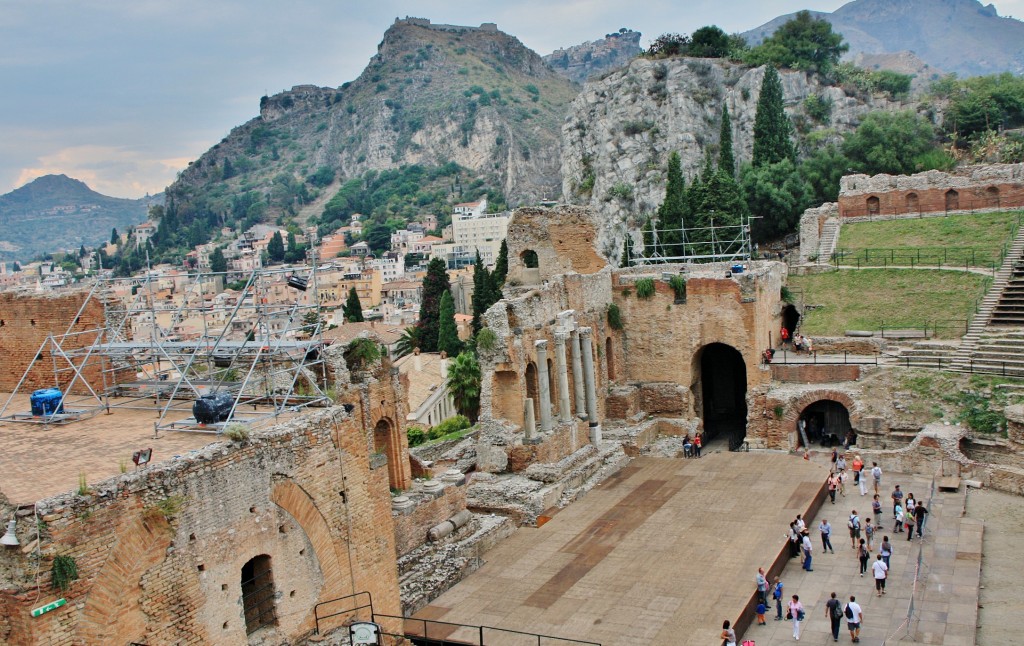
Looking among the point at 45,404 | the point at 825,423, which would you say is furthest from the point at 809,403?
the point at 45,404

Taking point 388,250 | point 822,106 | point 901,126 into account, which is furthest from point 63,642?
point 388,250

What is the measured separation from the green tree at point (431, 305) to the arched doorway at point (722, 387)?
30.8 metres

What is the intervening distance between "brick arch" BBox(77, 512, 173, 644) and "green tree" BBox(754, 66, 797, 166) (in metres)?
60.0

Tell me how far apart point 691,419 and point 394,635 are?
22.8 m

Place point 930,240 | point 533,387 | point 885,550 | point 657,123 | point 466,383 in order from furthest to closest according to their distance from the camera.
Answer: point 657,123, point 466,383, point 930,240, point 533,387, point 885,550

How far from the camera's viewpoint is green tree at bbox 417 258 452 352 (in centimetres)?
Result: 6919

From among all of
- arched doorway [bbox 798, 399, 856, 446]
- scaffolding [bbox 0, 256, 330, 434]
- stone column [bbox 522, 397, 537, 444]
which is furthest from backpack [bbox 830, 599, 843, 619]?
arched doorway [bbox 798, 399, 856, 446]

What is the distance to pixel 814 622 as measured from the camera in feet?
69.4

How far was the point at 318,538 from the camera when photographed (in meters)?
15.8

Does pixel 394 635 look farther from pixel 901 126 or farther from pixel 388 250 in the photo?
pixel 388 250

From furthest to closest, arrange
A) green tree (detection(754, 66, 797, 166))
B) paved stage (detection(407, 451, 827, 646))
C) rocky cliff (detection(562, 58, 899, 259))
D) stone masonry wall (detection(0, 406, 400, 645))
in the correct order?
rocky cliff (detection(562, 58, 899, 259)) < green tree (detection(754, 66, 797, 166)) < paved stage (detection(407, 451, 827, 646)) < stone masonry wall (detection(0, 406, 400, 645))

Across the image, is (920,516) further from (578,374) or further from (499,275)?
(499,275)

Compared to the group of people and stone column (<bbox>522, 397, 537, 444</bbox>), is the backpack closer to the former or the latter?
the group of people

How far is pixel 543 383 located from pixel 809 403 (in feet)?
34.5
